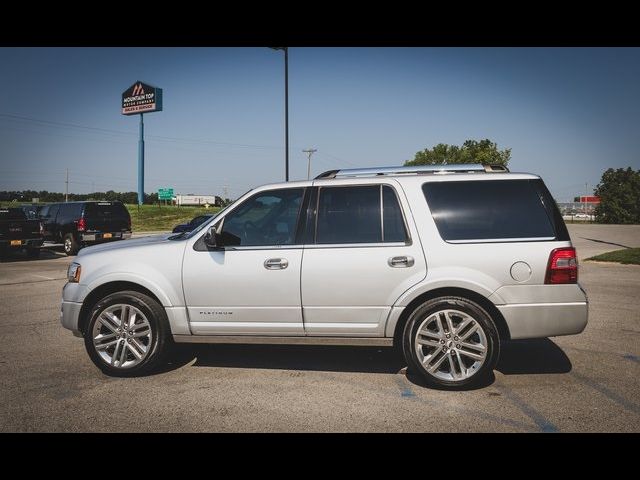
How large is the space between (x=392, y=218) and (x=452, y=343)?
1216 millimetres

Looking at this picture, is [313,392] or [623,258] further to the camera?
[623,258]

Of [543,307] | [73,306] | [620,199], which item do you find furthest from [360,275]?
[620,199]

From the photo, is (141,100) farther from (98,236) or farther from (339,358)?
(339,358)

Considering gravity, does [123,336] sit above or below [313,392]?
above

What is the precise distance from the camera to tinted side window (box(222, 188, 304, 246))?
4.70m

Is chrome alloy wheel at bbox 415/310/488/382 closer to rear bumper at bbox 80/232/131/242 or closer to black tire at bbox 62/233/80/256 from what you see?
rear bumper at bbox 80/232/131/242

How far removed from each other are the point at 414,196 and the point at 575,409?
7.08 feet

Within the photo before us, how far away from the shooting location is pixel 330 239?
4578 mm

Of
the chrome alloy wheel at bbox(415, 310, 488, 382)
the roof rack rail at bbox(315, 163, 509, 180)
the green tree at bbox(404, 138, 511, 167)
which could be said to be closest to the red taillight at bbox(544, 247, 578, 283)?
the chrome alloy wheel at bbox(415, 310, 488, 382)

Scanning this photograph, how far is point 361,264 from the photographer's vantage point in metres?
4.43

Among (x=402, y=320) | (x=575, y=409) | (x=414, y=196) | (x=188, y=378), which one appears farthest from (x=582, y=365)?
(x=188, y=378)

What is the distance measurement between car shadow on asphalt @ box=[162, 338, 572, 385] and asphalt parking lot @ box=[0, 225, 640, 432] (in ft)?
0.04

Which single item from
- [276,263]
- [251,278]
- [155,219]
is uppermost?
[276,263]

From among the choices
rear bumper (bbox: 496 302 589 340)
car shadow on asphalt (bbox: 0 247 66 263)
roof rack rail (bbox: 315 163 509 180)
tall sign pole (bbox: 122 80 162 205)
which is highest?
tall sign pole (bbox: 122 80 162 205)
